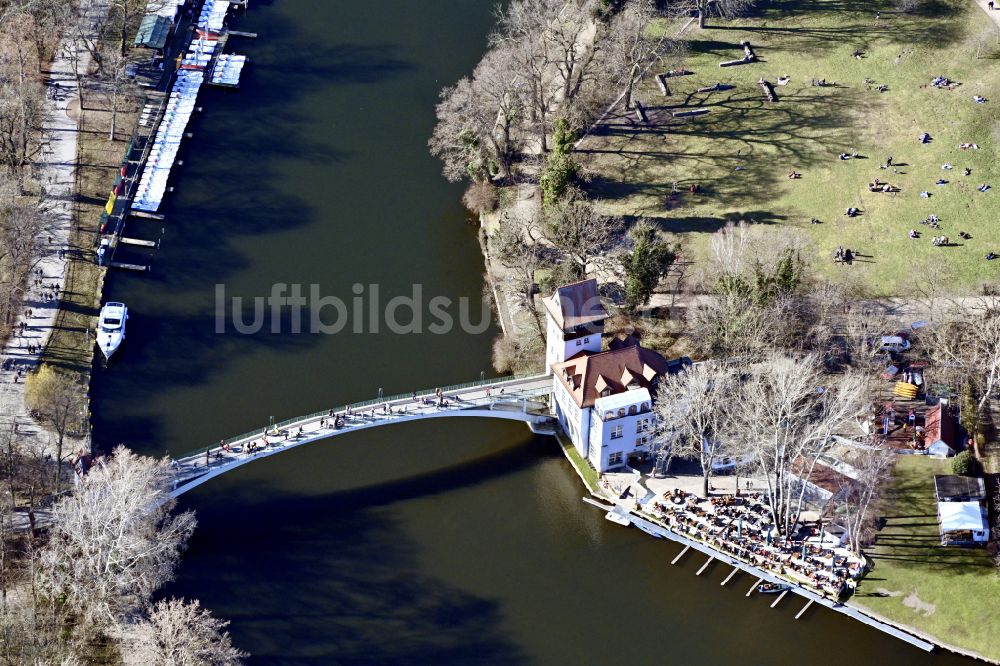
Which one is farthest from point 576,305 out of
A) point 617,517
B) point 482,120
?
point 482,120

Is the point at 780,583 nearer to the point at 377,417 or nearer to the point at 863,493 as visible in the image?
the point at 863,493

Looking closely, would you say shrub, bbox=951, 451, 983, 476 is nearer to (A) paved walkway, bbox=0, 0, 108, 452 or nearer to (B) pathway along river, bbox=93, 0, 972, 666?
(B) pathway along river, bbox=93, 0, 972, 666

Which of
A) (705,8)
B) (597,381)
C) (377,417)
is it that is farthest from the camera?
(705,8)

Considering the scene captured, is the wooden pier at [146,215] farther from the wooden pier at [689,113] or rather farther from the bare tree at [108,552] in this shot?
the wooden pier at [689,113]

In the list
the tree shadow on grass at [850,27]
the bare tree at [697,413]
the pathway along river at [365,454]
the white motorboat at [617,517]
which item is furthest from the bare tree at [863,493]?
the tree shadow on grass at [850,27]

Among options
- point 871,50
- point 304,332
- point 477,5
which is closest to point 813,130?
point 871,50

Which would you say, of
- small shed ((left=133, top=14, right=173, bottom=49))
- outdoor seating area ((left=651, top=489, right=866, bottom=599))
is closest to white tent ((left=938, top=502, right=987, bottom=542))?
outdoor seating area ((left=651, top=489, right=866, bottom=599))

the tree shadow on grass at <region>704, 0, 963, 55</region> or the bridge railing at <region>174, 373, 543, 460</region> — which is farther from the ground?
the tree shadow on grass at <region>704, 0, 963, 55</region>

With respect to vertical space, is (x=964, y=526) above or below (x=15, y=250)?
below
